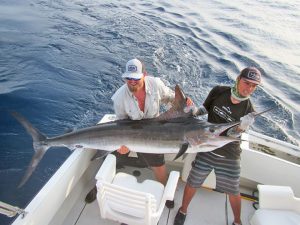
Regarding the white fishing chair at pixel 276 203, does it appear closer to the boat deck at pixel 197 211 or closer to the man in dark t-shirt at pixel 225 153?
the man in dark t-shirt at pixel 225 153

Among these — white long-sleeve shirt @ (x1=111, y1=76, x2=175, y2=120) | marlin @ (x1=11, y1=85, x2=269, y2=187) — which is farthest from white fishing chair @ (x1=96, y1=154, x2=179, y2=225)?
white long-sleeve shirt @ (x1=111, y1=76, x2=175, y2=120)

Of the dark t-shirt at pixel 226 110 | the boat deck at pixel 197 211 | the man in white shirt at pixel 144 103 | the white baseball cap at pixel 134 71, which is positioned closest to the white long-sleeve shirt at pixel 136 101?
the man in white shirt at pixel 144 103

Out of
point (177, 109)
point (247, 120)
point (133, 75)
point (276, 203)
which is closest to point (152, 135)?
point (177, 109)

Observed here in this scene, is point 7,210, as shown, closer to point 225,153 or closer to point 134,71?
point 134,71

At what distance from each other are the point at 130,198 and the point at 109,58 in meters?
6.47

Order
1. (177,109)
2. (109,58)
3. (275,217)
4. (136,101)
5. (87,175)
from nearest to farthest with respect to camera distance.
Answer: (275,217) → (177,109) → (136,101) → (87,175) → (109,58)

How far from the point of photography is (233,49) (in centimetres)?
1048

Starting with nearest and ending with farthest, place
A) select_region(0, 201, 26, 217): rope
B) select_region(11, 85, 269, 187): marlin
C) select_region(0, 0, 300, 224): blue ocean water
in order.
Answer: select_region(0, 201, 26, 217): rope, select_region(11, 85, 269, 187): marlin, select_region(0, 0, 300, 224): blue ocean water

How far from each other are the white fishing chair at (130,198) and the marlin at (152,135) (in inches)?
10.5

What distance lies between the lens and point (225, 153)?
311 centimetres

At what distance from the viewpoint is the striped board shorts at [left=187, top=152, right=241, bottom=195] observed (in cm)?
312

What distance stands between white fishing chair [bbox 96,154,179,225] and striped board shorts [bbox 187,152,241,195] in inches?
16.3

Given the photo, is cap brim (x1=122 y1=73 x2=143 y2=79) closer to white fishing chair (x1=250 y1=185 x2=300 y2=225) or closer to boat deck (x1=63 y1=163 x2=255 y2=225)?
boat deck (x1=63 y1=163 x2=255 y2=225)

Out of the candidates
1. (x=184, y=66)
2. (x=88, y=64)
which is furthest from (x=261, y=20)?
(x=88, y=64)
